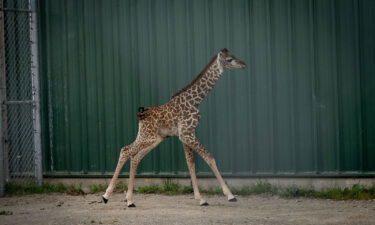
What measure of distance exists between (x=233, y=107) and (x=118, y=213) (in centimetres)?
261

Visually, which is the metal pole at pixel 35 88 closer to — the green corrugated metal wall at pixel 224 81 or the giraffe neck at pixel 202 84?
the green corrugated metal wall at pixel 224 81

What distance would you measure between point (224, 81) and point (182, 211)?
244cm

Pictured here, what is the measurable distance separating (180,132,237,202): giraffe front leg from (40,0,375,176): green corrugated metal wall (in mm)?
1085

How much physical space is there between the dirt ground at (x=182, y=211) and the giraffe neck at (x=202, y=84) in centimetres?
142

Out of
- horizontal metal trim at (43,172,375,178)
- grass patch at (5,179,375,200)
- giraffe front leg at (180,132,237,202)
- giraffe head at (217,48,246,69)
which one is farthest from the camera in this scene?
horizontal metal trim at (43,172,375,178)

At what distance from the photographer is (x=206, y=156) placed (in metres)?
8.82

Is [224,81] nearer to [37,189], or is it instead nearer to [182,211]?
[182,211]

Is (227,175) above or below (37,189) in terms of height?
above

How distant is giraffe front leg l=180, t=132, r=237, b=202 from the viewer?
28.9ft

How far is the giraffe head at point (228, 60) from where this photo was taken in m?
8.92

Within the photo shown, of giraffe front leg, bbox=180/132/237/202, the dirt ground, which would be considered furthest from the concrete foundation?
giraffe front leg, bbox=180/132/237/202

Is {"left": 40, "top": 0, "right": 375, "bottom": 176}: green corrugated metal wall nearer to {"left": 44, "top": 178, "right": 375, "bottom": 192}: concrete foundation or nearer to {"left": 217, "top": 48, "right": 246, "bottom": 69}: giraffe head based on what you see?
{"left": 44, "top": 178, "right": 375, "bottom": 192}: concrete foundation

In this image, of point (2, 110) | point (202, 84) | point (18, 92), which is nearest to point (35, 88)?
point (18, 92)

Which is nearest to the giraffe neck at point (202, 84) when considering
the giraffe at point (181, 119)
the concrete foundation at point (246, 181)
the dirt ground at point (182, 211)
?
the giraffe at point (181, 119)
